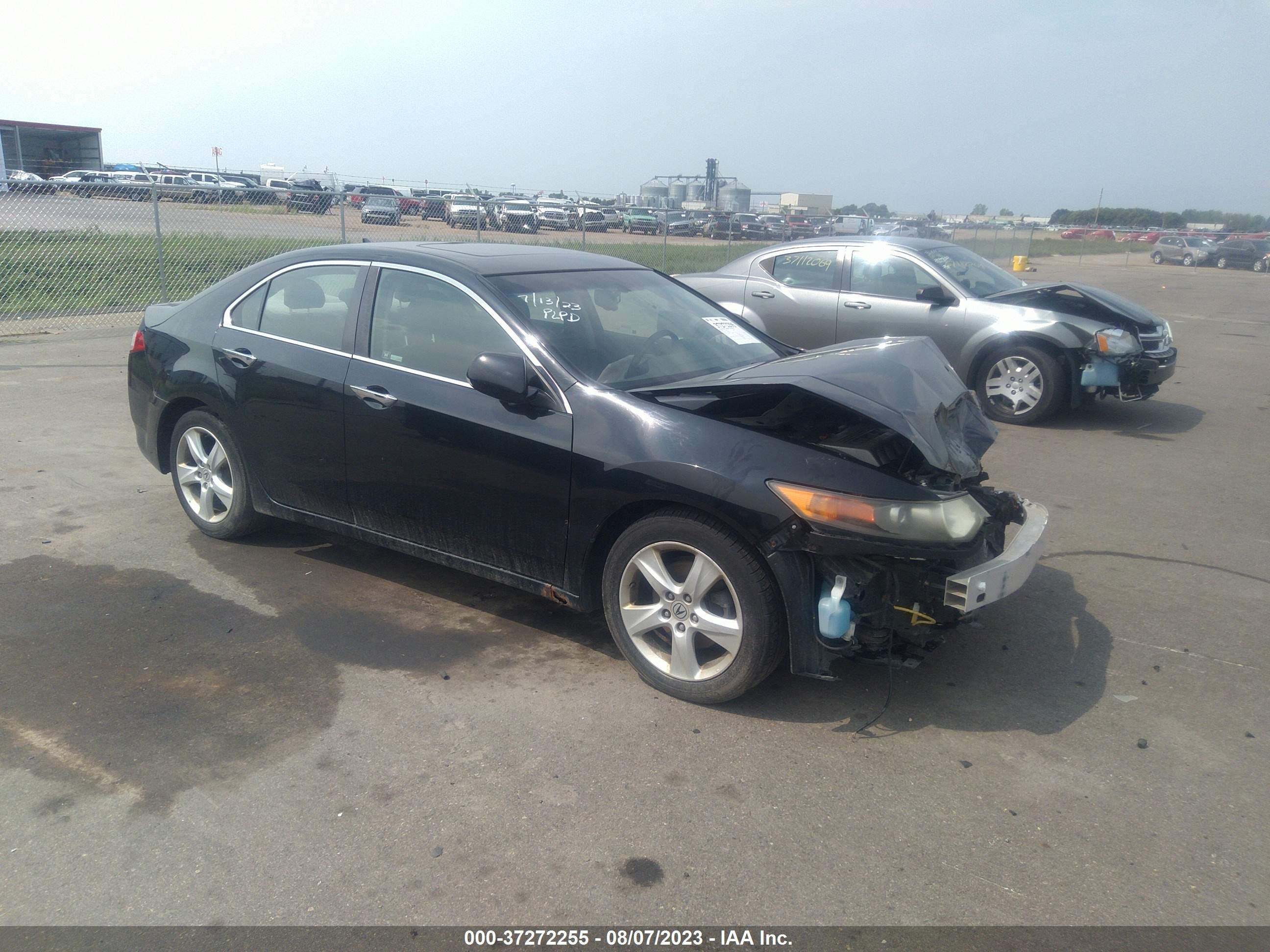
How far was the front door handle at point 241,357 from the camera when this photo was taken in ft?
16.9

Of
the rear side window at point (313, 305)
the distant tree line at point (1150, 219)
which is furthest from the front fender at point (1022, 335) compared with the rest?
the distant tree line at point (1150, 219)

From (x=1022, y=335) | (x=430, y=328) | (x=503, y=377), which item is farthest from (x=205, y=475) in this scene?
(x=1022, y=335)

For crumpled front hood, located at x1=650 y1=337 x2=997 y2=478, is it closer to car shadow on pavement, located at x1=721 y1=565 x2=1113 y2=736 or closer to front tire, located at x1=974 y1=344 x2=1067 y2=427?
car shadow on pavement, located at x1=721 y1=565 x2=1113 y2=736

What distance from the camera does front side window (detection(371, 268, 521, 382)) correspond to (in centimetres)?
445

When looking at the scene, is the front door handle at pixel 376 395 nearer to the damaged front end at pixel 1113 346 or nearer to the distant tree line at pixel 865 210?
the damaged front end at pixel 1113 346

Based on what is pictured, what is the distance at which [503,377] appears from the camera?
4.10 meters

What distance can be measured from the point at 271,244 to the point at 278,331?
1412 cm

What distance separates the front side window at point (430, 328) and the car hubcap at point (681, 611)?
44.1 inches

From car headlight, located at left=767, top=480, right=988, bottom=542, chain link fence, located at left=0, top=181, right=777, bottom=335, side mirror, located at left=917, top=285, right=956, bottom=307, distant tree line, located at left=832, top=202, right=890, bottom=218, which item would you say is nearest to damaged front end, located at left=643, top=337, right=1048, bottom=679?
car headlight, located at left=767, top=480, right=988, bottom=542

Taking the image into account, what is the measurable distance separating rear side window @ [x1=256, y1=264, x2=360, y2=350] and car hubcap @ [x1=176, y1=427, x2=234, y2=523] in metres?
0.77

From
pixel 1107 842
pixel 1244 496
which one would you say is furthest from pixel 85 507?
pixel 1244 496

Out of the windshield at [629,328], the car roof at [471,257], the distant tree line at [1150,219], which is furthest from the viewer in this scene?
the distant tree line at [1150,219]

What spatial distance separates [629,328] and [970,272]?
6470mm

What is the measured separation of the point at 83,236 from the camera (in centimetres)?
1472
